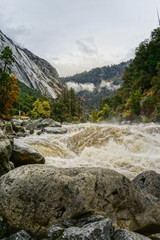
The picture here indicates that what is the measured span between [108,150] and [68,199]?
10.2m

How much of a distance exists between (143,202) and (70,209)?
202cm

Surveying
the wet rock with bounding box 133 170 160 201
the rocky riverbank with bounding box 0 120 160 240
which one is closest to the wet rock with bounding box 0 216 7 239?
the rocky riverbank with bounding box 0 120 160 240

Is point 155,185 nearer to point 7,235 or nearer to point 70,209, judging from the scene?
point 70,209

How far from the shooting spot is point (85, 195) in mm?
3533

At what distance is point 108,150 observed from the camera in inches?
523

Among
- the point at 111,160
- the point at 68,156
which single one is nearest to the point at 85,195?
the point at 111,160

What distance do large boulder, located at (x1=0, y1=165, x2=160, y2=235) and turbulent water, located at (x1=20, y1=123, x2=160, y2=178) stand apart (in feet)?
15.9

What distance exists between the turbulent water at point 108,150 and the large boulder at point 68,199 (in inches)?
191

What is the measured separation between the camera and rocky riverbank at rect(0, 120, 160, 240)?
9.66 feet

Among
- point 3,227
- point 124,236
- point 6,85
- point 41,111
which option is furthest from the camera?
point 41,111

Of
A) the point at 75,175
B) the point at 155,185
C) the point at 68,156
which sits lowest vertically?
the point at 68,156

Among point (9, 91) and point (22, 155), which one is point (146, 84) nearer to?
point (9, 91)

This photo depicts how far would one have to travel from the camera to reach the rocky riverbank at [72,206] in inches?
116

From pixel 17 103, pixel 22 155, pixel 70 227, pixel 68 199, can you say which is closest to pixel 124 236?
pixel 70 227
